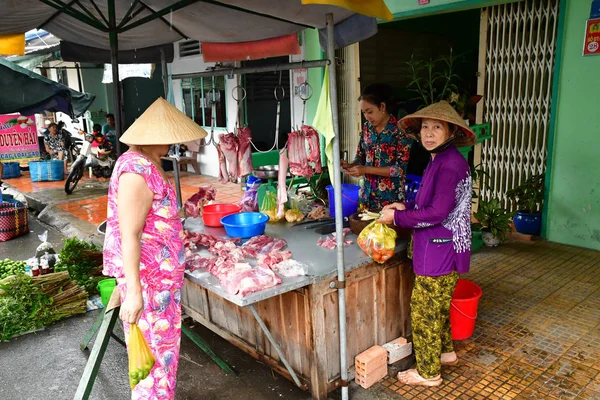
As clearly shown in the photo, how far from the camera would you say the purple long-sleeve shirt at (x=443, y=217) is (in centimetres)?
276

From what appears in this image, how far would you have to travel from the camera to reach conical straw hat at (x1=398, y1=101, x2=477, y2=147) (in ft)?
9.11

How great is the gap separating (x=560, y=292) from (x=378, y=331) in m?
2.27

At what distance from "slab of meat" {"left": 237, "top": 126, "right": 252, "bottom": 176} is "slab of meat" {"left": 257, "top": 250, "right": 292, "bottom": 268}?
113 cm

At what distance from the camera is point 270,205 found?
3.95 m

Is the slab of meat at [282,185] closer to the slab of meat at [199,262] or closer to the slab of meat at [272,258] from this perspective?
the slab of meat at [272,258]

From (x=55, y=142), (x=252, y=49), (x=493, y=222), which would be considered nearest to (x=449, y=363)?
(x=493, y=222)

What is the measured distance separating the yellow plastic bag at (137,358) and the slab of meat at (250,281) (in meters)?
0.53

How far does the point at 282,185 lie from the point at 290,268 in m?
1.06

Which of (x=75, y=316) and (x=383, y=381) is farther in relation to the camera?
(x=75, y=316)

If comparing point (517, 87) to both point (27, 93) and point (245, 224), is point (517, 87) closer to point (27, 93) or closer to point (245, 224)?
Result: point (245, 224)

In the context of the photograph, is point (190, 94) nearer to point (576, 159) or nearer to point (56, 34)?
point (56, 34)

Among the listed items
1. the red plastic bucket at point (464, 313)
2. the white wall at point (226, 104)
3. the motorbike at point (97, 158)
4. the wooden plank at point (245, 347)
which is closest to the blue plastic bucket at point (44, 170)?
the motorbike at point (97, 158)

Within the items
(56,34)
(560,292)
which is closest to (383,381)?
(560,292)

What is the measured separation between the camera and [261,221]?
350cm
